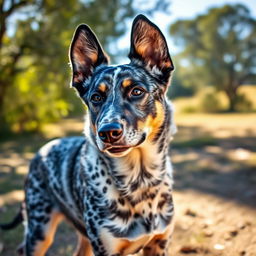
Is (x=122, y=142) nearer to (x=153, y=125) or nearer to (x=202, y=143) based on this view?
(x=153, y=125)

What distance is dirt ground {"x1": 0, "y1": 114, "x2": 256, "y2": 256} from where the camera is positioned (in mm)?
3945

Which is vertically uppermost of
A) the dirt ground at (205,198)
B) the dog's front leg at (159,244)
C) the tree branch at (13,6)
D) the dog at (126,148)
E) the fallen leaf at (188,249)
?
the tree branch at (13,6)

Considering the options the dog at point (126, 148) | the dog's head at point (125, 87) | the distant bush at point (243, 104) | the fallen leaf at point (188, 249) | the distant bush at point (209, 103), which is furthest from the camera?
the distant bush at point (209, 103)

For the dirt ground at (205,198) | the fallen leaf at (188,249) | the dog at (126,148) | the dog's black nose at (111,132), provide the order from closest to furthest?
the dog's black nose at (111,132)
the dog at (126,148)
the fallen leaf at (188,249)
the dirt ground at (205,198)

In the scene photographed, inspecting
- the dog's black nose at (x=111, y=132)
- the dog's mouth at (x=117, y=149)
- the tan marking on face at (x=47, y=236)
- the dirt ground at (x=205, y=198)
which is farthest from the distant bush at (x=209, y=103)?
the dog's black nose at (x=111, y=132)

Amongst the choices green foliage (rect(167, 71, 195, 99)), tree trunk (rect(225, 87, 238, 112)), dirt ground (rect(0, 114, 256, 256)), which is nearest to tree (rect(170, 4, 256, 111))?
tree trunk (rect(225, 87, 238, 112))

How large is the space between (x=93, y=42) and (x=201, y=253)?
104 inches

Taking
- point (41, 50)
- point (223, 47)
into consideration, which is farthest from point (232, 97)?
point (41, 50)

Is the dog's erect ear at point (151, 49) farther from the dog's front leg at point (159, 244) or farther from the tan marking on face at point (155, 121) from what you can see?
the dog's front leg at point (159, 244)

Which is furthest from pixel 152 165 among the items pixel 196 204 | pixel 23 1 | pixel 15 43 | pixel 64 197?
pixel 15 43

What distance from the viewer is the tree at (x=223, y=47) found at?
21.9 metres

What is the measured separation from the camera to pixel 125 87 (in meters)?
2.42

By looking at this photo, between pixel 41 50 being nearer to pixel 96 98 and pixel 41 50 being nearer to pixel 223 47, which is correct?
pixel 96 98

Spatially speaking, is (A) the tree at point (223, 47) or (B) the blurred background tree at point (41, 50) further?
(A) the tree at point (223, 47)
